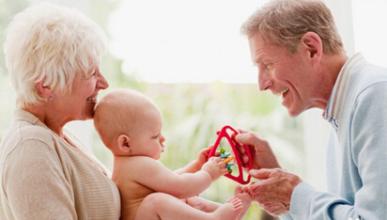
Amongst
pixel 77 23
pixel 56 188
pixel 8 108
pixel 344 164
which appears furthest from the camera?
pixel 8 108

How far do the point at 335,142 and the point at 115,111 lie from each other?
82 centimetres

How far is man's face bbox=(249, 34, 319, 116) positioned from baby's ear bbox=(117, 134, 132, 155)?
0.50m

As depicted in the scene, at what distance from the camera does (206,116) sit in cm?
242

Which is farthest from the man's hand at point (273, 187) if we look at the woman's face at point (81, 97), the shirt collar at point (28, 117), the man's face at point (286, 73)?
the shirt collar at point (28, 117)

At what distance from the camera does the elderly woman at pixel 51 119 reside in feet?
4.40

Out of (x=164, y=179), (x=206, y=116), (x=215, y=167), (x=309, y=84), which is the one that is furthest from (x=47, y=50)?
(x=206, y=116)

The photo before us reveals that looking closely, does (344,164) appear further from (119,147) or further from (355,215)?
(119,147)

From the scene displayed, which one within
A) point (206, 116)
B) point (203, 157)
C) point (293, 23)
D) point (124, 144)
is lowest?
point (206, 116)

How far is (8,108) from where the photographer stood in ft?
6.79

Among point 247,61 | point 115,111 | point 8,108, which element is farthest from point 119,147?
point 247,61

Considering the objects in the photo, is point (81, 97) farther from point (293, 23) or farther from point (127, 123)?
point (293, 23)

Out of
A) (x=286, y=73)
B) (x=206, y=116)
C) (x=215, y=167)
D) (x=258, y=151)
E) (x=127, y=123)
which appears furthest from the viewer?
(x=206, y=116)

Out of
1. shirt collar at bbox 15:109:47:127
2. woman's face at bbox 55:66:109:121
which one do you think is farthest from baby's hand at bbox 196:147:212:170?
shirt collar at bbox 15:109:47:127

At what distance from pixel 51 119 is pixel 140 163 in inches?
10.4
